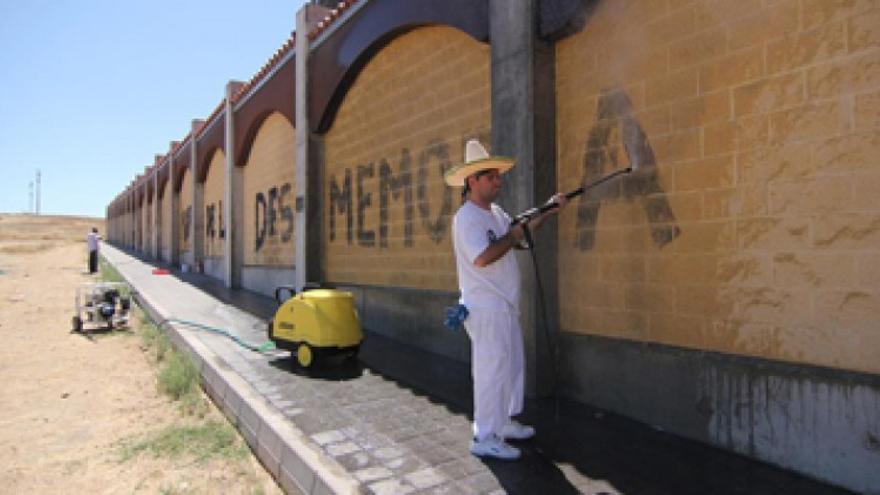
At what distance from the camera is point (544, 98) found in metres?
4.95

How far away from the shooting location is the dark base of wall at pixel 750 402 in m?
2.99

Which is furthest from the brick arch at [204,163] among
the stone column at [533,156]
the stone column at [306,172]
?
the stone column at [533,156]

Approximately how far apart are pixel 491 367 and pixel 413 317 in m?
3.65

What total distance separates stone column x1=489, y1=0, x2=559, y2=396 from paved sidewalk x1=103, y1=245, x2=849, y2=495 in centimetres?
52

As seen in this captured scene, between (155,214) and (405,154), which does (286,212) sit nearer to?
(405,154)

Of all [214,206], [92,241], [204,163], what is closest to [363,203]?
[214,206]

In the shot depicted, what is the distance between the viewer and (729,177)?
3.63 m

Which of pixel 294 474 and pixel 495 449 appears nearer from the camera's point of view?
pixel 495 449

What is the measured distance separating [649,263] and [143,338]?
7.94m

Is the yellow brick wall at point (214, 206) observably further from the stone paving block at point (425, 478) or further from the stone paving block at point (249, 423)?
the stone paving block at point (425, 478)

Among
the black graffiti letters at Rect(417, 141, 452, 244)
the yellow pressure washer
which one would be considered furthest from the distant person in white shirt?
the black graffiti letters at Rect(417, 141, 452, 244)

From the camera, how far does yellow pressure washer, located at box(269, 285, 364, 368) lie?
5.93 metres

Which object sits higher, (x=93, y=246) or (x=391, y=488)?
(x=93, y=246)

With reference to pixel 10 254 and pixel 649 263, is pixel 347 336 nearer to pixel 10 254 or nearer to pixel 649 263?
pixel 649 263
